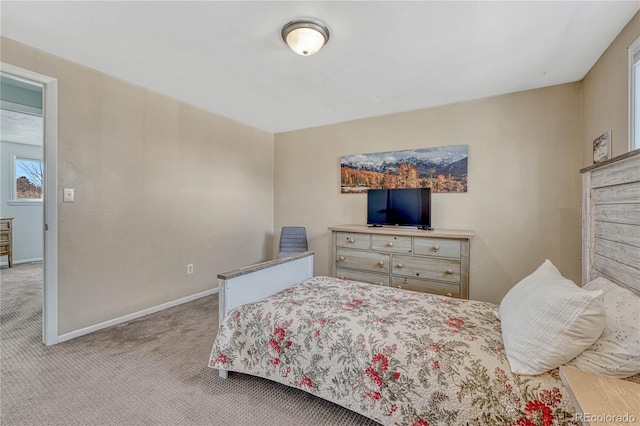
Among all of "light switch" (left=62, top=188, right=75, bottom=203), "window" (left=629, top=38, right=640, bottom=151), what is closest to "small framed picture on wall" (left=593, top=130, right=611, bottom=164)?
"window" (left=629, top=38, right=640, bottom=151)

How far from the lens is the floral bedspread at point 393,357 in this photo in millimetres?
1047

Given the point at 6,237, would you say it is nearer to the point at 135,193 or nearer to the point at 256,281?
the point at 135,193

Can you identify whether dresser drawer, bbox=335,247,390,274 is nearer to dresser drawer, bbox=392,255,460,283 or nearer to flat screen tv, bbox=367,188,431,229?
dresser drawer, bbox=392,255,460,283

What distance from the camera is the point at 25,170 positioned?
5.34 m

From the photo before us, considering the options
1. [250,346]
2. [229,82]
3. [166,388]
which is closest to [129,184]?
[229,82]

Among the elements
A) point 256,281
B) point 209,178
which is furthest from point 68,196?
point 256,281

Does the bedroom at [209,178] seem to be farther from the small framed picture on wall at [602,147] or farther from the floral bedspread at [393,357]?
the floral bedspread at [393,357]

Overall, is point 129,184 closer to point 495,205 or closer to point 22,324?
point 22,324

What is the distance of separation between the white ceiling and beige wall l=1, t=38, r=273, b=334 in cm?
26

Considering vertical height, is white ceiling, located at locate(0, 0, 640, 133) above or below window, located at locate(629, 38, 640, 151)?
above

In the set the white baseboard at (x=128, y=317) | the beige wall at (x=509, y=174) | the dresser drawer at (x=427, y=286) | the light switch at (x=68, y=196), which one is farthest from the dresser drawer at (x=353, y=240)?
the light switch at (x=68, y=196)

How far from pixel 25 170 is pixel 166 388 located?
21.2 feet

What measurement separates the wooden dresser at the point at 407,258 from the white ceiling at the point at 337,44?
152cm

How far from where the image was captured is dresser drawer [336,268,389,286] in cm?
292
